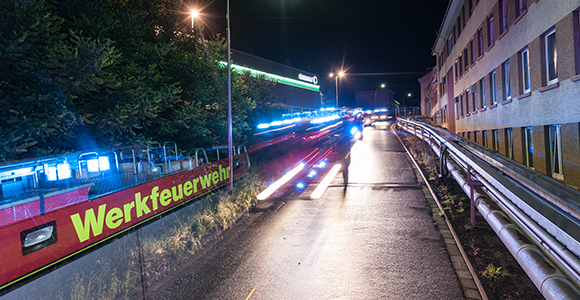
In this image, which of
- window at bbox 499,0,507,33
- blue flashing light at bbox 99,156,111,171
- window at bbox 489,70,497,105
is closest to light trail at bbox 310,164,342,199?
blue flashing light at bbox 99,156,111,171

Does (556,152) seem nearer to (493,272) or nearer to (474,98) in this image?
(493,272)

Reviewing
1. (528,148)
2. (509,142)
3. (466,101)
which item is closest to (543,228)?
(528,148)

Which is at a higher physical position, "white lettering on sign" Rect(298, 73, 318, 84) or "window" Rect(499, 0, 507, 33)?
"white lettering on sign" Rect(298, 73, 318, 84)

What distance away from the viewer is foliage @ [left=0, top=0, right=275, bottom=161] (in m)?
7.89

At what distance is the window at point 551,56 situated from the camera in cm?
1077

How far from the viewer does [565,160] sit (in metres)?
9.55

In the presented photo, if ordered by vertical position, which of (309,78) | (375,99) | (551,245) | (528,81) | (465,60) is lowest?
(551,245)

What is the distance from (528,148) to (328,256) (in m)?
10.7

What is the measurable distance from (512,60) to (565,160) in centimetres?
603

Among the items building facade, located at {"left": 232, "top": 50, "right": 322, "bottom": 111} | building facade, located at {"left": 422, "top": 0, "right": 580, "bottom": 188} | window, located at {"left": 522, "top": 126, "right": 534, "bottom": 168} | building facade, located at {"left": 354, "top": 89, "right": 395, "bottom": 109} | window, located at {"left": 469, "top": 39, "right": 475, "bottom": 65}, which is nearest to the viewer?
building facade, located at {"left": 422, "top": 0, "right": 580, "bottom": 188}

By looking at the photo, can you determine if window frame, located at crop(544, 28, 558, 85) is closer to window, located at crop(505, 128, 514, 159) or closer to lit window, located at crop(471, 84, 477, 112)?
window, located at crop(505, 128, 514, 159)

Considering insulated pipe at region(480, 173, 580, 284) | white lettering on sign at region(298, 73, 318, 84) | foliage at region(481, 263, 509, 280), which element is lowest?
foliage at region(481, 263, 509, 280)

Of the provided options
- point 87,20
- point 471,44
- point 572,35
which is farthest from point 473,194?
point 471,44

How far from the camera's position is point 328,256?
6.48 meters
